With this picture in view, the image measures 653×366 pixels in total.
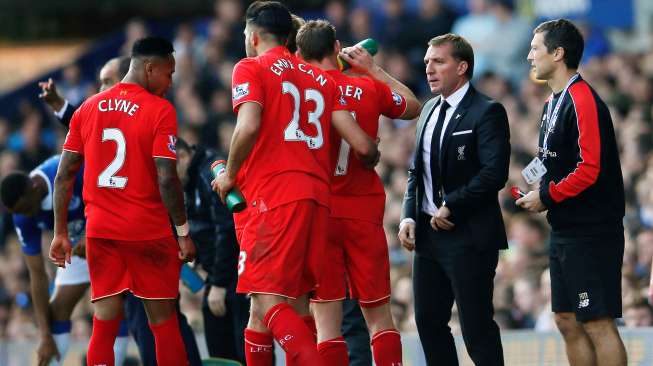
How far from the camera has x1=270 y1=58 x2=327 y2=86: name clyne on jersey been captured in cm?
711

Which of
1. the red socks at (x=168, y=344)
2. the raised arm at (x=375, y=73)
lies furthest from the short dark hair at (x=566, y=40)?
the red socks at (x=168, y=344)

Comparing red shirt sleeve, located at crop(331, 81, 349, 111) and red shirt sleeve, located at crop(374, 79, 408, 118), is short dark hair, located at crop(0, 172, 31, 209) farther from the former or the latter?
red shirt sleeve, located at crop(374, 79, 408, 118)

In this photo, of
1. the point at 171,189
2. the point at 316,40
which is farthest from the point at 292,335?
the point at 316,40

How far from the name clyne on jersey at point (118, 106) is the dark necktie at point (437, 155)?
179 centimetres

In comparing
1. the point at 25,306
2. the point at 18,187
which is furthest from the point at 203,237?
the point at 25,306

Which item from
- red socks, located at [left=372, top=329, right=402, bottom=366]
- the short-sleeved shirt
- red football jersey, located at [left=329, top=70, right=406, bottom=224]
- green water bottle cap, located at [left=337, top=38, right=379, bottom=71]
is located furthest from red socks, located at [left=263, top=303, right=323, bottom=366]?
the short-sleeved shirt

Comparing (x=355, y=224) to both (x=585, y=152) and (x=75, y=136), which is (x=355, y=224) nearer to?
(x=585, y=152)

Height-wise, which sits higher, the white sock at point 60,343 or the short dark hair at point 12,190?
the short dark hair at point 12,190

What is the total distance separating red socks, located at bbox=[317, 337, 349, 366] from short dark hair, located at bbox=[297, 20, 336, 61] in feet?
5.52

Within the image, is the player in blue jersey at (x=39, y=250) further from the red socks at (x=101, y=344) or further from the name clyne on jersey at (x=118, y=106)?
the name clyne on jersey at (x=118, y=106)

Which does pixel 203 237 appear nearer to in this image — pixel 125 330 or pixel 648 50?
pixel 125 330

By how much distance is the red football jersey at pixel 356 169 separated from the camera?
25.2ft

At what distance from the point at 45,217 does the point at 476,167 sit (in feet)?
10.6

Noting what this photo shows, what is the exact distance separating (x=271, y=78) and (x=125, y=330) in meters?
3.09
